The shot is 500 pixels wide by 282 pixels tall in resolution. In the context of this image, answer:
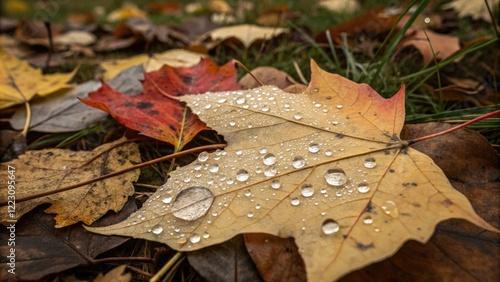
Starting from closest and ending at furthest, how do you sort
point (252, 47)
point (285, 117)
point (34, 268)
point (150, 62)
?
1. point (34, 268)
2. point (285, 117)
3. point (150, 62)
4. point (252, 47)

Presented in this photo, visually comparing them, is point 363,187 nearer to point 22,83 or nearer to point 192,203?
point 192,203

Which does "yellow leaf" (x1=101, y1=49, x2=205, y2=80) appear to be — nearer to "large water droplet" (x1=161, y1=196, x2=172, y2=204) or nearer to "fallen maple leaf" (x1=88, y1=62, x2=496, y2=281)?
"fallen maple leaf" (x1=88, y1=62, x2=496, y2=281)

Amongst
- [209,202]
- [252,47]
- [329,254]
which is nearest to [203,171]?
[209,202]

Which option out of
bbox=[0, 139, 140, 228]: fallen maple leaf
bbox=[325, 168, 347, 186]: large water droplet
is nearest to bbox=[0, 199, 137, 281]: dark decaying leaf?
bbox=[0, 139, 140, 228]: fallen maple leaf

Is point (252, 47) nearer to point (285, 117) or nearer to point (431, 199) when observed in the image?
point (285, 117)

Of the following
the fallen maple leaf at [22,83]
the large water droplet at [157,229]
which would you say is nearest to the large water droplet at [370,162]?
the large water droplet at [157,229]

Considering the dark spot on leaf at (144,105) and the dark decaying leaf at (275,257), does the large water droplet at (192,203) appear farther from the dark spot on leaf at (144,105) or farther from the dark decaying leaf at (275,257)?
the dark spot on leaf at (144,105)

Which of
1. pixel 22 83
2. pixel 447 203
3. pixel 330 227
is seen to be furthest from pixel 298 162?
pixel 22 83
